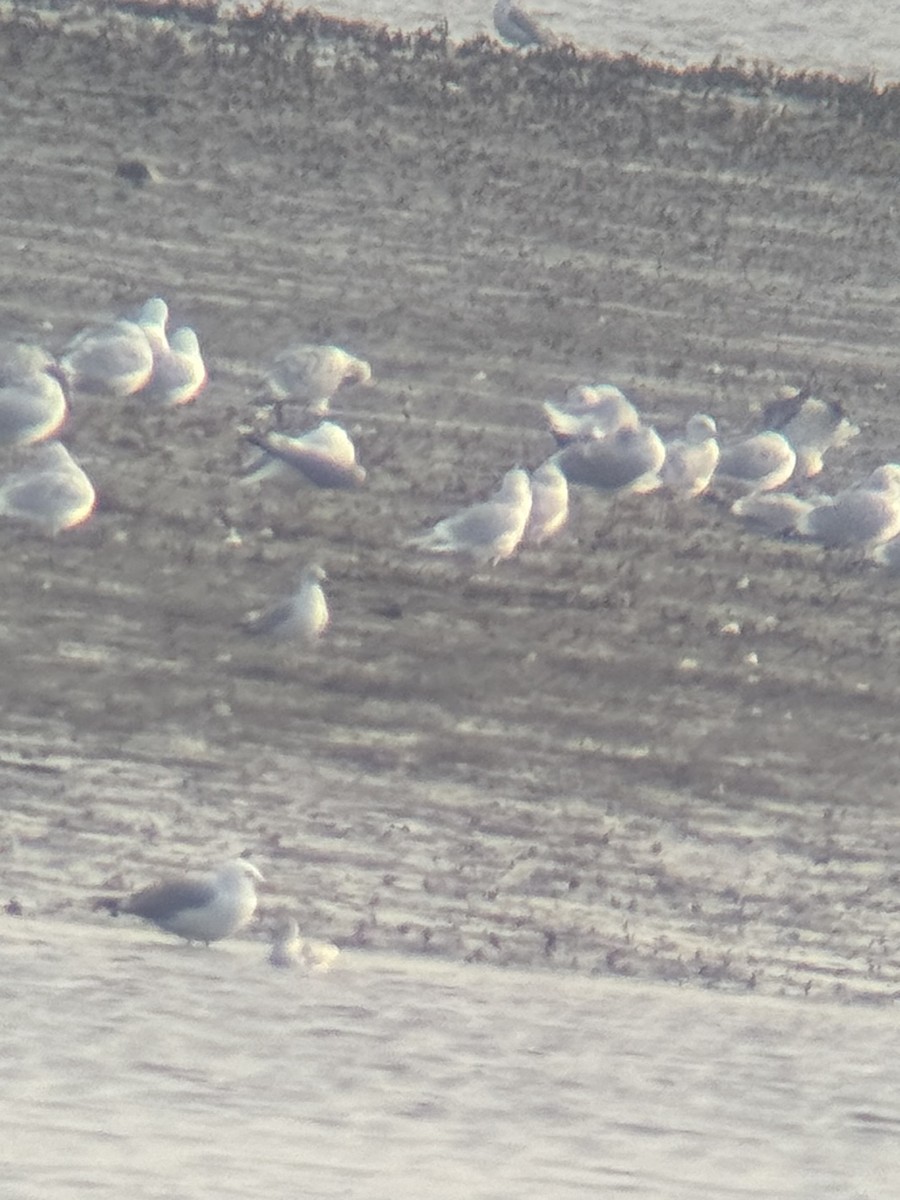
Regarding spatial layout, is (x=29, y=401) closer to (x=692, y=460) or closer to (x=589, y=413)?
(x=589, y=413)

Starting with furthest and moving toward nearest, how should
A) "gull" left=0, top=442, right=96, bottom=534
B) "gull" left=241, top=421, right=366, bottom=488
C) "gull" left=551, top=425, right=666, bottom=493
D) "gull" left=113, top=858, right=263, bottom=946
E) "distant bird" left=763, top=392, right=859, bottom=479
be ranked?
1. "distant bird" left=763, top=392, right=859, bottom=479
2. "gull" left=551, top=425, right=666, bottom=493
3. "gull" left=241, top=421, right=366, bottom=488
4. "gull" left=0, top=442, right=96, bottom=534
5. "gull" left=113, top=858, right=263, bottom=946

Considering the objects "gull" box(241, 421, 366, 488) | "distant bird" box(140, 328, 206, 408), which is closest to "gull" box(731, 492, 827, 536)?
"gull" box(241, 421, 366, 488)

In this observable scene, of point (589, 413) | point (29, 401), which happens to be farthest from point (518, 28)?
point (29, 401)

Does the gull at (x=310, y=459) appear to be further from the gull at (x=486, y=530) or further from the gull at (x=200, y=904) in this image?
the gull at (x=200, y=904)

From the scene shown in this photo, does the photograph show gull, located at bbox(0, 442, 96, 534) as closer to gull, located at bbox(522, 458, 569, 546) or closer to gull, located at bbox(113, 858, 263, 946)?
gull, located at bbox(522, 458, 569, 546)

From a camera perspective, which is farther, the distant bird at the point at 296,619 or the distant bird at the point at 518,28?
the distant bird at the point at 518,28

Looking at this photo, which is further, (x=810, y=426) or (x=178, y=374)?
(x=810, y=426)

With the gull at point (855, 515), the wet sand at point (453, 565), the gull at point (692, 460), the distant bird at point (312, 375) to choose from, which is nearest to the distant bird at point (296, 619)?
the wet sand at point (453, 565)
